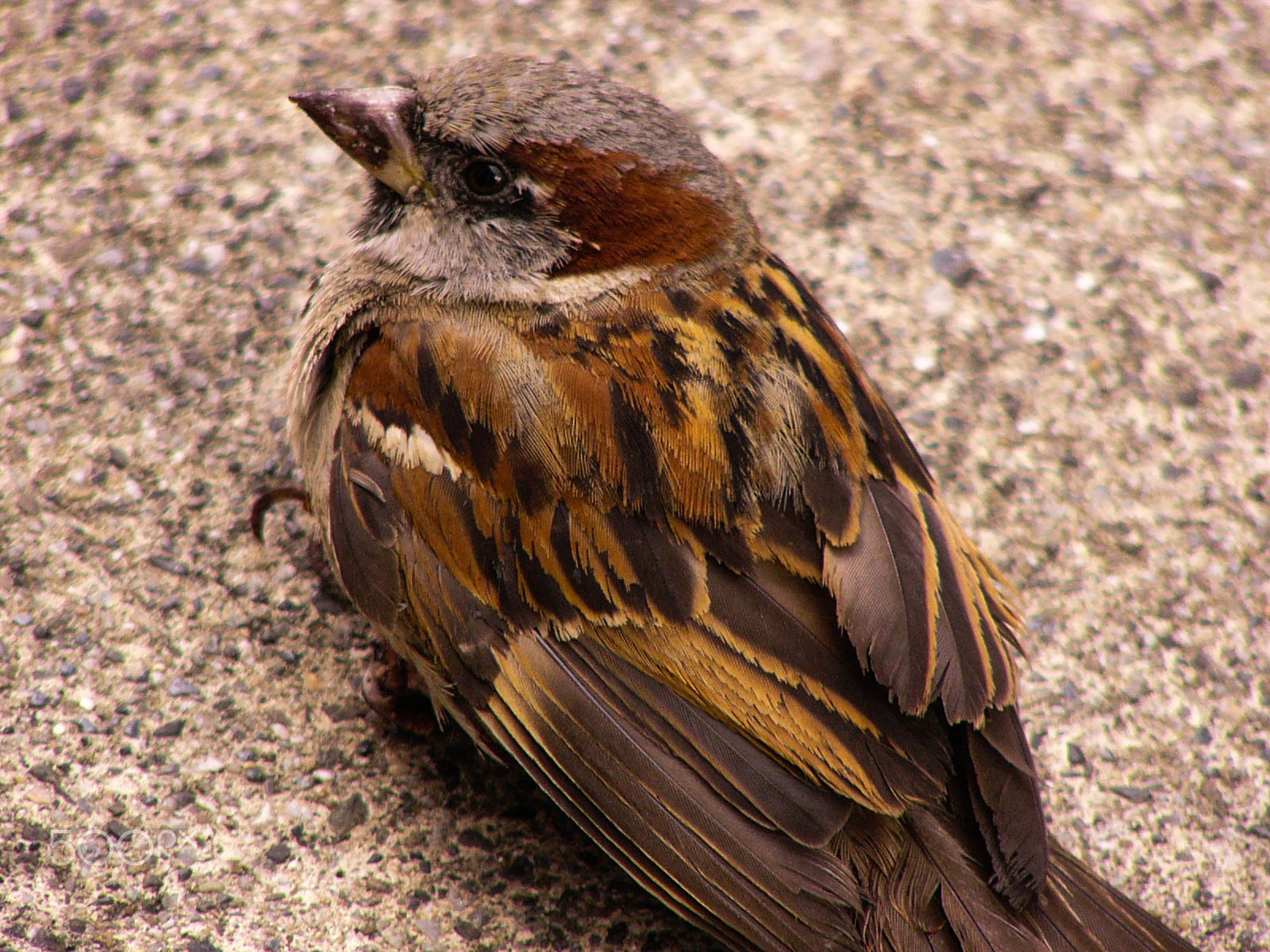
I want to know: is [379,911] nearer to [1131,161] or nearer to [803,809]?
[803,809]

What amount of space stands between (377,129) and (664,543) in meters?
1.26

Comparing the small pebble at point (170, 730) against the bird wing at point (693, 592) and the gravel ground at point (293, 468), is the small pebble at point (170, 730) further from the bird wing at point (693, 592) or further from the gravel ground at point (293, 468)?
the bird wing at point (693, 592)

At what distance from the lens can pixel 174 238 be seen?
4301mm

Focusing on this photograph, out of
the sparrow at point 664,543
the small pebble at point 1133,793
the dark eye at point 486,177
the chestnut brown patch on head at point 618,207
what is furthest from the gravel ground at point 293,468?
the chestnut brown patch on head at point 618,207

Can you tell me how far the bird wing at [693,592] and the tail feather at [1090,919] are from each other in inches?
4.9

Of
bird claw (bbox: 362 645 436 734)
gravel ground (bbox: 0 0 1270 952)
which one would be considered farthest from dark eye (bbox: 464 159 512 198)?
bird claw (bbox: 362 645 436 734)

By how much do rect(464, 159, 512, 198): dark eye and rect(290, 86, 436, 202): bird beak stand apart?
0.42 ft

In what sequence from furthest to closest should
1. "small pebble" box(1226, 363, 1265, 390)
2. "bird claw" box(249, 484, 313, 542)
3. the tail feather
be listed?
"small pebble" box(1226, 363, 1265, 390)
"bird claw" box(249, 484, 313, 542)
the tail feather

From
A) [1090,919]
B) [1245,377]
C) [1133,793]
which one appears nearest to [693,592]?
[1090,919]

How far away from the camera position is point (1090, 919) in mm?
3051

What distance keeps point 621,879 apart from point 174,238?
7.76 feet

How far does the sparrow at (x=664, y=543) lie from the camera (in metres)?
2.92

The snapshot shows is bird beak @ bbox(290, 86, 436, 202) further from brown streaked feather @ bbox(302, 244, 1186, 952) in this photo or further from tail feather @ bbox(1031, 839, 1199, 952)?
tail feather @ bbox(1031, 839, 1199, 952)

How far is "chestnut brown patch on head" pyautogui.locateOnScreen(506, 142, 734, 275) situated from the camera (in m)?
3.24
